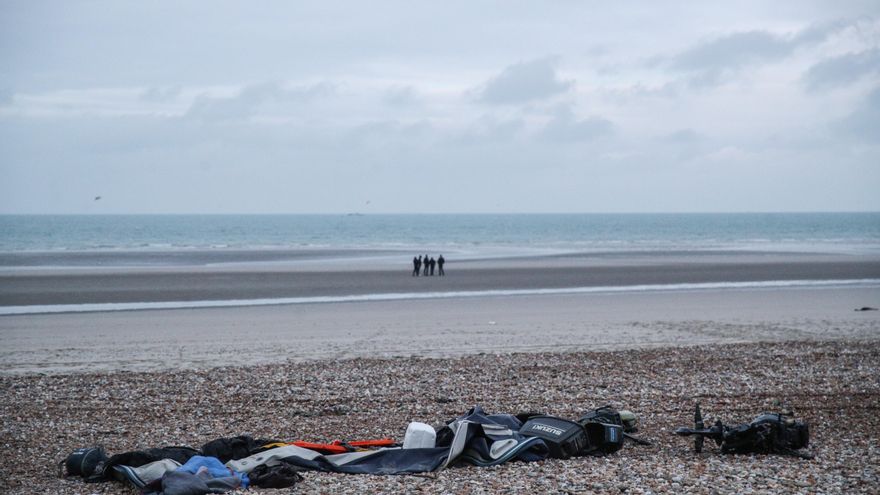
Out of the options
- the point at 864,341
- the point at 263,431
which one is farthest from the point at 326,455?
the point at 864,341

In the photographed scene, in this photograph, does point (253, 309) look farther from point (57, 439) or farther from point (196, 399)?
point (57, 439)

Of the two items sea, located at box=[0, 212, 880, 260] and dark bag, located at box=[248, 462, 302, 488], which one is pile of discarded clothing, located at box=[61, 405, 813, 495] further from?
sea, located at box=[0, 212, 880, 260]

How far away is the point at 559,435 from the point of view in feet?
26.2

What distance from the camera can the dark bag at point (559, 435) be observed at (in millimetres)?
7875

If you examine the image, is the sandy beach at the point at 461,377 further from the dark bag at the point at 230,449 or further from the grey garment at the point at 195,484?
the dark bag at the point at 230,449

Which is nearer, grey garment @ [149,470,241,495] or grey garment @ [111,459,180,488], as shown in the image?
grey garment @ [149,470,241,495]

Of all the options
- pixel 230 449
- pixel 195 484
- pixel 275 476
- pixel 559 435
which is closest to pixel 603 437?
pixel 559 435

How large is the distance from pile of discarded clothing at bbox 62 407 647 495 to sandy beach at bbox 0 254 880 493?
0.65ft

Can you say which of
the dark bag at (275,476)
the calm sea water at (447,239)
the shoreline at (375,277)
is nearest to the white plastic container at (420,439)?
the dark bag at (275,476)

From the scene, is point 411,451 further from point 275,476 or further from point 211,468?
point 211,468

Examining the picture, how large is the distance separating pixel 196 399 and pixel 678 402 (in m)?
6.34

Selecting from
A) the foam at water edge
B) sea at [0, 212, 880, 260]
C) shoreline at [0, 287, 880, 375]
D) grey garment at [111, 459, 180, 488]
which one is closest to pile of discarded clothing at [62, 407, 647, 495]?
grey garment at [111, 459, 180, 488]

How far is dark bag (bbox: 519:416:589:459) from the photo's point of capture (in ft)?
25.8

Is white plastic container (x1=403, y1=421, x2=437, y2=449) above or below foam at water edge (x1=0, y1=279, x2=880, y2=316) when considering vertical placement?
above
